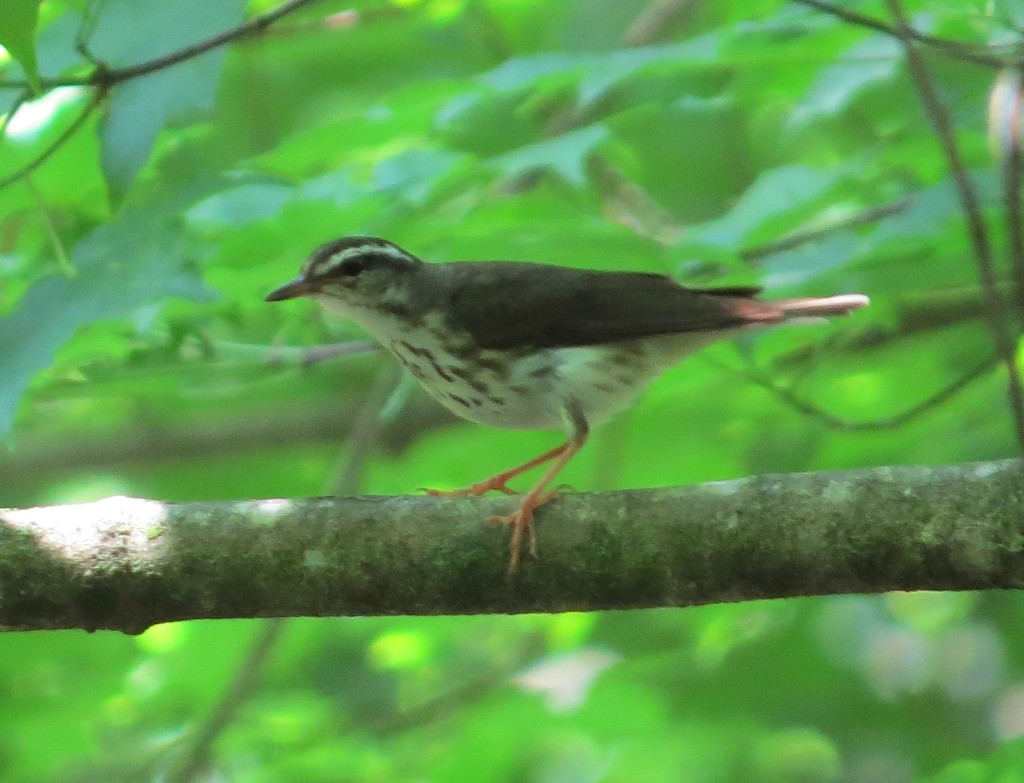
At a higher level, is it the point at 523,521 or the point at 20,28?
the point at 20,28

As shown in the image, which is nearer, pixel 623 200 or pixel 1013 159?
pixel 1013 159

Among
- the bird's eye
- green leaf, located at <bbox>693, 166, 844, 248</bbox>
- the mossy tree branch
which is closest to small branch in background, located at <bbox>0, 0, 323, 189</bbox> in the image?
the mossy tree branch

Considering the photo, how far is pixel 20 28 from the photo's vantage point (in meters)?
2.63

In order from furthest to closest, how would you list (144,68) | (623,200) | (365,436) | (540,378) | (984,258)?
(623,200) < (365,436) < (540,378) < (144,68) < (984,258)

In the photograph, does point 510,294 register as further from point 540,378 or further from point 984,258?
point 984,258

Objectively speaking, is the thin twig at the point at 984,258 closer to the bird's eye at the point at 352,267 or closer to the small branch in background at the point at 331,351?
the bird's eye at the point at 352,267

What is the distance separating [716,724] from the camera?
5.55m

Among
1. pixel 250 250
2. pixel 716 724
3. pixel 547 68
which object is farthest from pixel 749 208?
pixel 716 724

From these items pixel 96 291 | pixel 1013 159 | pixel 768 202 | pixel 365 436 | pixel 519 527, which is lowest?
pixel 365 436

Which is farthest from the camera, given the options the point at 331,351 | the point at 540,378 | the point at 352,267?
the point at 331,351

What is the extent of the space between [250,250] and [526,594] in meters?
1.91

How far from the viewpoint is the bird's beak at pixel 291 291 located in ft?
13.6

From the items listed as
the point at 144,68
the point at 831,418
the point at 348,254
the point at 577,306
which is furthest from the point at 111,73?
the point at 831,418

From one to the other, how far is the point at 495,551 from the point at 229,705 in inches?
78.9
